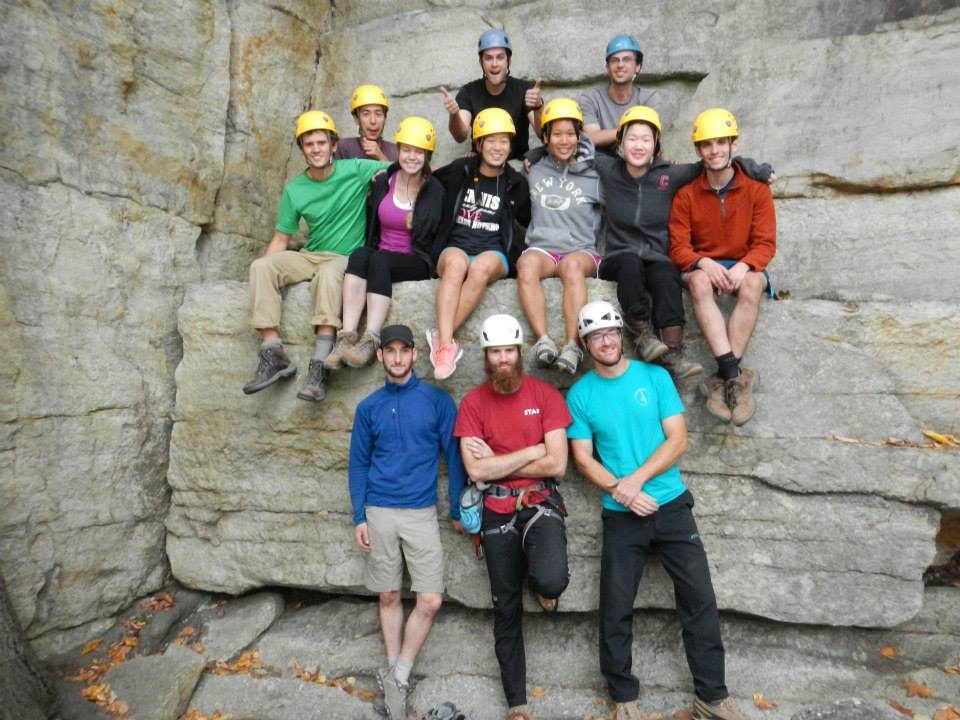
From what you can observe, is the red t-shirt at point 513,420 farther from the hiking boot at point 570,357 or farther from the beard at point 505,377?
the hiking boot at point 570,357

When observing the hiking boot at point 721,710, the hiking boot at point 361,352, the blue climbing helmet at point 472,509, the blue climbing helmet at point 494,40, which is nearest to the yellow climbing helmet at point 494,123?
the blue climbing helmet at point 494,40

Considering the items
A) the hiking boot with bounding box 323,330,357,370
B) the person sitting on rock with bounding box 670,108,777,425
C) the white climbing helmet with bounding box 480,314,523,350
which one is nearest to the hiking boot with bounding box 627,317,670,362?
the person sitting on rock with bounding box 670,108,777,425

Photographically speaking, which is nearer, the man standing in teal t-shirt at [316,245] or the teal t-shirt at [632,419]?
the teal t-shirt at [632,419]

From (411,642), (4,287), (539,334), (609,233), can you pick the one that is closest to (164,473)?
(4,287)

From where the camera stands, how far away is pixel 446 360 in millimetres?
4688

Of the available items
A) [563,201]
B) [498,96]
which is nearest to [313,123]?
[498,96]

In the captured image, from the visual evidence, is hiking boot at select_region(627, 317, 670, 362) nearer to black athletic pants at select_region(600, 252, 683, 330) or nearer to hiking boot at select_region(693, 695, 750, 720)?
black athletic pants at select_region(600, 252, 683, 330)

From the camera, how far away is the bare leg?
469cm

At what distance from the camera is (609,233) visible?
16.7 ft

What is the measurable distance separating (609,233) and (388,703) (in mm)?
3624

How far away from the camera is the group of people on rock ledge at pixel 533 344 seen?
424cm

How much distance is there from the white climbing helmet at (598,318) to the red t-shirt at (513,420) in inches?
19.0

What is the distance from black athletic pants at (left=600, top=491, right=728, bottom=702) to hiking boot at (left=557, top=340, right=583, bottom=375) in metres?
0.95

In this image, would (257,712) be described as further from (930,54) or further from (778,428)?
(930,54)
